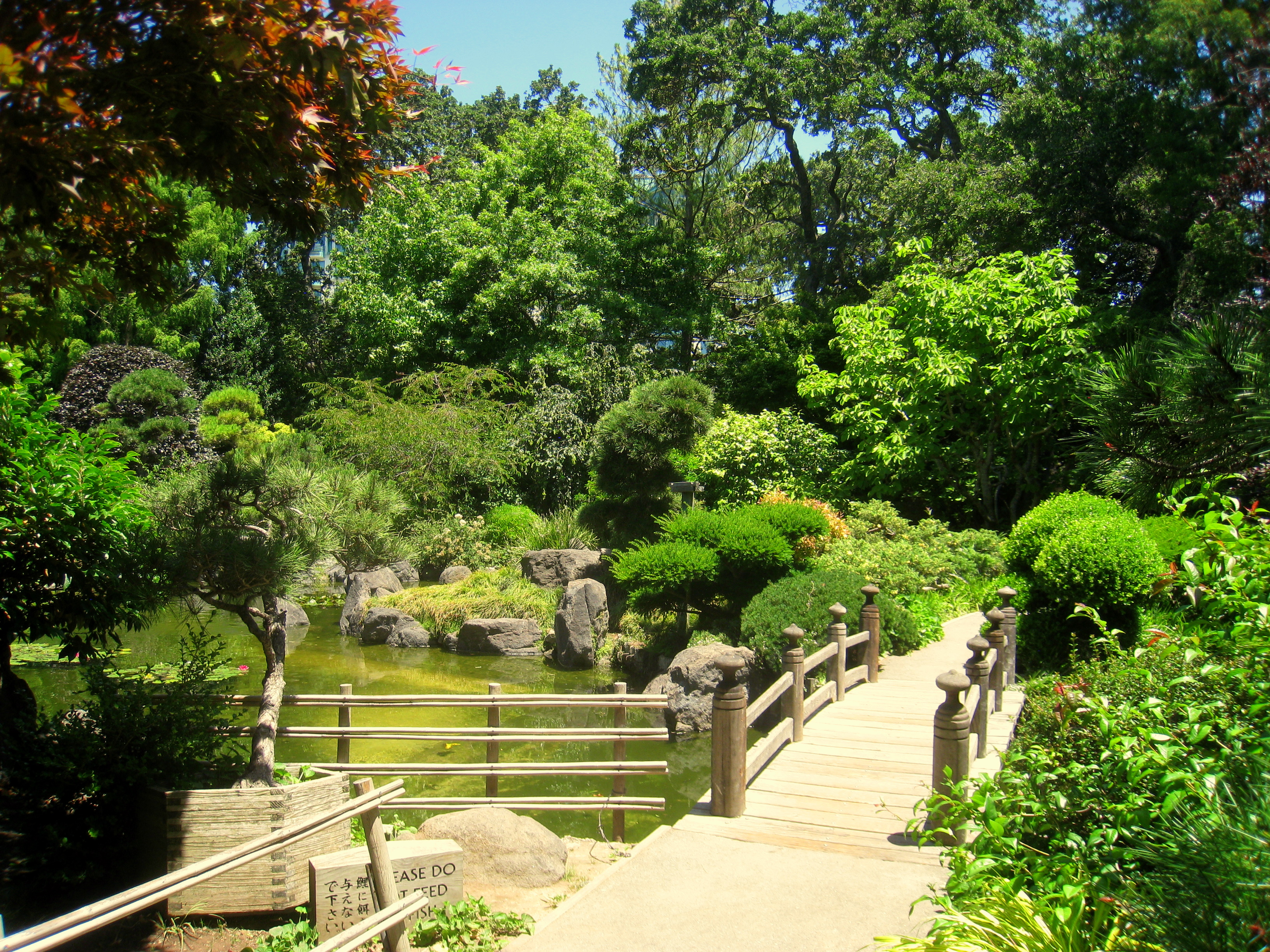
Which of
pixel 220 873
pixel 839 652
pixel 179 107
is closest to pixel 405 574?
pixel 839 652

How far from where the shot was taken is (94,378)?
22078 millimetres

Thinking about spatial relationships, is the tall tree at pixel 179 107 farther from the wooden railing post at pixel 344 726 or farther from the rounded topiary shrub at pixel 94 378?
the rounded topiary shrub at pixel 94 378

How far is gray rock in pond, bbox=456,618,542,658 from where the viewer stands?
47.3ft

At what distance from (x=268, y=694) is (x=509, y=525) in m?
12.5

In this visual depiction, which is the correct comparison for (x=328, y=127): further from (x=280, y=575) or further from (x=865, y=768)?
(x=865, y=768)

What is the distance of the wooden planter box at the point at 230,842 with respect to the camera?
5.30 m

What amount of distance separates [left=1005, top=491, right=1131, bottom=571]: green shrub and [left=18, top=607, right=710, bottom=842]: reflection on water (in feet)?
14.9

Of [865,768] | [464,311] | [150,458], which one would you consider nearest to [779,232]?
[464,311]

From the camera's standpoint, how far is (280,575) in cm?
602

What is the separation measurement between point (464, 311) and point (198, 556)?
17.7m

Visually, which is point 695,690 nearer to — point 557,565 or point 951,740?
point 951,740

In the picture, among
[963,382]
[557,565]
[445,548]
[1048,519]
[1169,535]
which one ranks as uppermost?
[963,382]

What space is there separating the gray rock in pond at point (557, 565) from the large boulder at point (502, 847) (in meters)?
9.65

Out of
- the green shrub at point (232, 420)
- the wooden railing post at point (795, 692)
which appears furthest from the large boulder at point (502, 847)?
the green shrub at point (232, 420)
